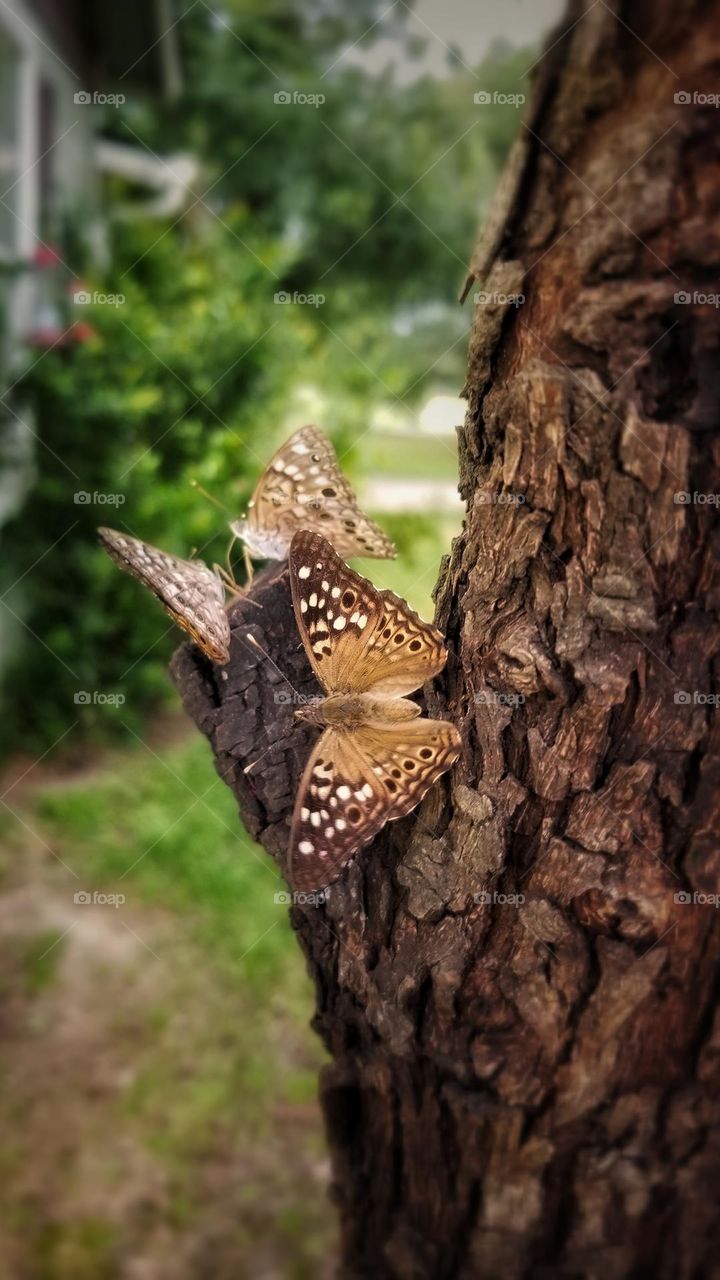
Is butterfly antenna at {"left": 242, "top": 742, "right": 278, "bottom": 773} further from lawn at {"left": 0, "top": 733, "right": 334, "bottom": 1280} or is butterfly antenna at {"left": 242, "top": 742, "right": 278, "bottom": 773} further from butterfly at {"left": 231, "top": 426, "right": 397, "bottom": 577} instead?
lawn at {"left": 0, "top": 733, "right": 334, "bottom": 1280}

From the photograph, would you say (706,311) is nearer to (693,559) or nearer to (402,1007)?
(693,559)

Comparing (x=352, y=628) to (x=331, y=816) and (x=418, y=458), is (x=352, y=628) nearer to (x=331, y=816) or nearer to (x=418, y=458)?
(x=331, y=816)

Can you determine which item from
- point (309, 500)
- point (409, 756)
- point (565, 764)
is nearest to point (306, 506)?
point (309, 500)

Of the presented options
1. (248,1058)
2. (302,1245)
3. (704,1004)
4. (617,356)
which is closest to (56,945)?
(248,1058)

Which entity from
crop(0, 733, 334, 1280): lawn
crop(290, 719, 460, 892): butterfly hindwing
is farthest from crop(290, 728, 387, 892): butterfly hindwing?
crop(0, 733, 334, 1280): lawn

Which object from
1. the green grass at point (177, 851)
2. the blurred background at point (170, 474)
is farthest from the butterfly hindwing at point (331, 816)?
the green grass at point (177, 851)

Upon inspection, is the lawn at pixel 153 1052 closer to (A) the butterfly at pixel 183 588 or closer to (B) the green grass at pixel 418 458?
(A) the butterfly at pixel 183 588
